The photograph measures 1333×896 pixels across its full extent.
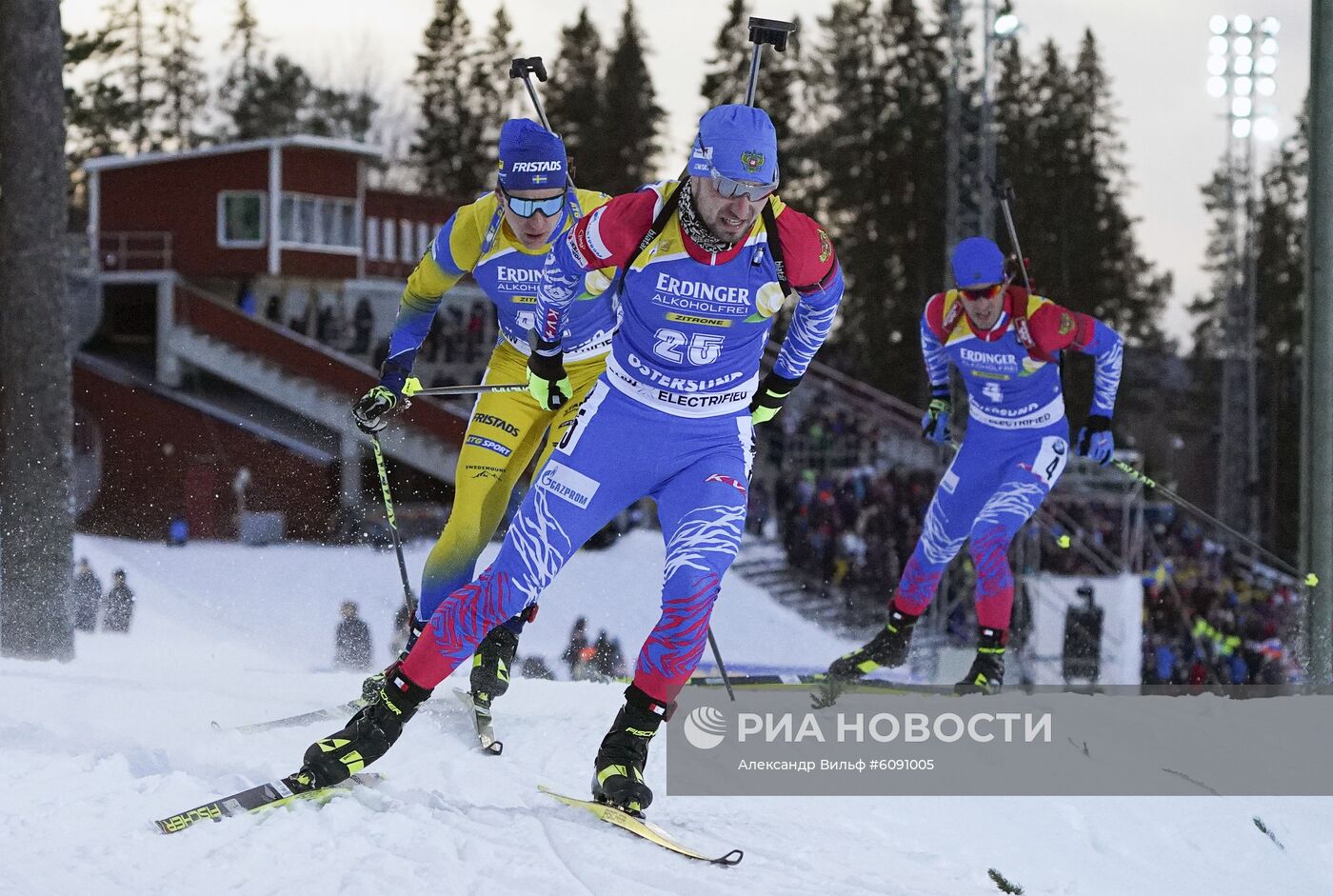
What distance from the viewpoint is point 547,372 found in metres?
4.88

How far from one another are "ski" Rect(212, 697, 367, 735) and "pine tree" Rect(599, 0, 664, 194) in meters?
35.1

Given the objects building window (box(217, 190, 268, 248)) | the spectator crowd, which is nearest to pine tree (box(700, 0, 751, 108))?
building window (box(217, 190, 268, 248))

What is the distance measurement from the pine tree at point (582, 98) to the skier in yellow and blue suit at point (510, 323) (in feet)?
109

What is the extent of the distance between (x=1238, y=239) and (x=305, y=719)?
30314mm

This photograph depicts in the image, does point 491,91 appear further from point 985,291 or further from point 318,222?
point 985,291

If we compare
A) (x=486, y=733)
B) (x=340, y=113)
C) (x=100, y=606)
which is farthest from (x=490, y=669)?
(x=340, y=113)

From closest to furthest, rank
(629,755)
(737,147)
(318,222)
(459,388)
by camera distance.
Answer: (737,147), (629,755), (459,388), (318,222)

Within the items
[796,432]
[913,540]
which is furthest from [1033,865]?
[796,432]

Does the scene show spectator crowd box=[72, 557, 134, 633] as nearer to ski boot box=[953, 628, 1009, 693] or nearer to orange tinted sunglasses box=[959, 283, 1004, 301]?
ski boot box=[953, 628, 1009, 693]

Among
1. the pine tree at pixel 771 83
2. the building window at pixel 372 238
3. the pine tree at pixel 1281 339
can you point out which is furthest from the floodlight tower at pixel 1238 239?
the building window at pixel 372 238

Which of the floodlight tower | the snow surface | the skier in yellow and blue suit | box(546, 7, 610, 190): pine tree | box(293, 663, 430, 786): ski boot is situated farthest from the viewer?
box(546, 7, 610, 190): pine tree

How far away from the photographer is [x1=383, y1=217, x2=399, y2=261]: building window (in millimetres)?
32031

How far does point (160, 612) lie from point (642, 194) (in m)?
12.3

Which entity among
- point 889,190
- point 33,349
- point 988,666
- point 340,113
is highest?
point 340,113
